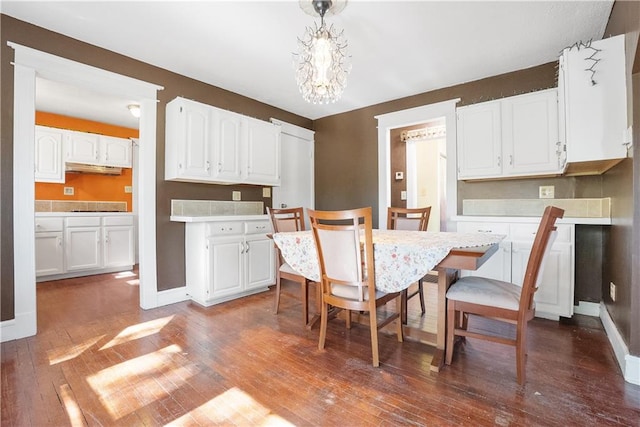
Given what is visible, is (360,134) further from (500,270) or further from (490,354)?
(490,354)

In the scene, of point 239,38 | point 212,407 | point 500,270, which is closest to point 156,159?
point 239,38

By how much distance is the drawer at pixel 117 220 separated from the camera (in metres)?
4.65

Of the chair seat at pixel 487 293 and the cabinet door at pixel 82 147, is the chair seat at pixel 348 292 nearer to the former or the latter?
the chair seat at pixel 487 293

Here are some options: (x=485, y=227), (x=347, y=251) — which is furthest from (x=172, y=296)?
(x=485, y=227)

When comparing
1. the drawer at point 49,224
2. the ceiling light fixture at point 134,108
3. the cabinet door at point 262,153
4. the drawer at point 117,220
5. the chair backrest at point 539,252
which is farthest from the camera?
the drawer at point 117,220

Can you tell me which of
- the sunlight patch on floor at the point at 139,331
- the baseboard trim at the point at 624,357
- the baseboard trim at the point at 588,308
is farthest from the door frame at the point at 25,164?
the baseboard trim at the point at 588,308

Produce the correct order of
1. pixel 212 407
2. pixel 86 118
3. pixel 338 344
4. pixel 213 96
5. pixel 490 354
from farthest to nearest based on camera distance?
1. pixel 86 118
2. pixel 213 96
3. pixel 338 344
4. pixel 490 354
5. pixel 212 407

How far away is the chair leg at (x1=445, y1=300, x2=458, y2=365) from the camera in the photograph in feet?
5.88

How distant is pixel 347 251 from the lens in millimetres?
1792

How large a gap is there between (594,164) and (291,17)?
2.65 metres

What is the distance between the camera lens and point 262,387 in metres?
1.64

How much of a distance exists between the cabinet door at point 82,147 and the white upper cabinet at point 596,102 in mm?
6091

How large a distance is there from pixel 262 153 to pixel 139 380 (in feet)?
9.08

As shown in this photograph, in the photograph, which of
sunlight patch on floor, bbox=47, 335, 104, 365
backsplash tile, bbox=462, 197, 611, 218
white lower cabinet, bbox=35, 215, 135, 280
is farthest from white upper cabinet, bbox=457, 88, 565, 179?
white lower cabinet, bbox=35, 215, 135, 280
